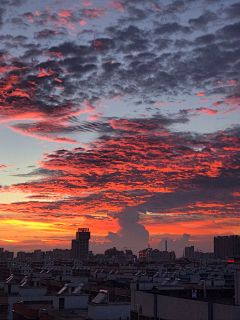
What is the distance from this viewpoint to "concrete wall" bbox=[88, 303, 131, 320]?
1693 inches

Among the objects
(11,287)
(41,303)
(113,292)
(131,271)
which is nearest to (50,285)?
(113,292)

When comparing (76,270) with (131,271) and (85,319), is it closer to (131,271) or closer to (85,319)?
(131,271)

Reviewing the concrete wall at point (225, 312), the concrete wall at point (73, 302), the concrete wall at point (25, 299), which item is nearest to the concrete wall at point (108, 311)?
the concrete wall at point (73, 302)

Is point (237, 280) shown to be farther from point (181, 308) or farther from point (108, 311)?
point (108, 311)

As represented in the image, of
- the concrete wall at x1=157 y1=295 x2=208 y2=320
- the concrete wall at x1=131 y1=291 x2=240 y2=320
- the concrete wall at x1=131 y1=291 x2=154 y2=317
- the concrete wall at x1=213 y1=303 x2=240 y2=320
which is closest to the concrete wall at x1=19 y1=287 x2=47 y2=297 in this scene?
the concrete wall at x1=131 y1=291 x2=154 y2=317

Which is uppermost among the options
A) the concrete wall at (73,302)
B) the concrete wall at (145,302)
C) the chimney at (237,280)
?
the chimney at (237,280)

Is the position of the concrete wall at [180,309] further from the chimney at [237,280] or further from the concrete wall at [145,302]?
the chimney at [237,280]

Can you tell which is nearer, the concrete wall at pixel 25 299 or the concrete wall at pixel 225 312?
Result: the concrete wall at pixel 225 312

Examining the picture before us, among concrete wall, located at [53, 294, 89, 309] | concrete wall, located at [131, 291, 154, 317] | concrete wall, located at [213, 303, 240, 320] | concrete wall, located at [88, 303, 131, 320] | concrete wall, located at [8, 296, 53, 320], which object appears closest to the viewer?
concrete wall, located at [213, 303, 240, 320]

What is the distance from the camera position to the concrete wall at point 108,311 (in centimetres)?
4300

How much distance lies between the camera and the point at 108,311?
44.0 meters

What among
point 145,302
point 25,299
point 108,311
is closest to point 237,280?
point 145,302

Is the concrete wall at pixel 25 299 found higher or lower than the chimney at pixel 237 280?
lower

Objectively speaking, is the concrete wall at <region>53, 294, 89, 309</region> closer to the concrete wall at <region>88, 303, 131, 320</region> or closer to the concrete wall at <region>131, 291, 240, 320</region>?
the concrete wall at <region>131, 291, 240, 320</region>
